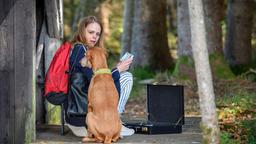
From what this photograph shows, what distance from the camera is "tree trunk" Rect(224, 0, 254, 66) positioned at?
1859cm

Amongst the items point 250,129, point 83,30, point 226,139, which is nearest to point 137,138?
point 226,139

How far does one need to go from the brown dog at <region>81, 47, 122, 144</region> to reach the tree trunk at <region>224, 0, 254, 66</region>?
1140cm

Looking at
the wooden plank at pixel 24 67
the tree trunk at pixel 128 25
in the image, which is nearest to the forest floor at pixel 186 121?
the wooden plank at pixel 24 67

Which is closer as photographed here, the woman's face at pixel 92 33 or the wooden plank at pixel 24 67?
the wooden plank at pixel 24 67

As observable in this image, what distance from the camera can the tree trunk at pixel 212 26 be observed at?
1464cm

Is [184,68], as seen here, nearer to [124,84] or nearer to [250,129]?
[124,84]

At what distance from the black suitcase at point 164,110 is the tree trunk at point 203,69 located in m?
1.37

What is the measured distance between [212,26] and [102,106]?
24.5 feet

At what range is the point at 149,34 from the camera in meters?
19.2

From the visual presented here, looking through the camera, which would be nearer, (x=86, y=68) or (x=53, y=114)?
(x=86, y=68)

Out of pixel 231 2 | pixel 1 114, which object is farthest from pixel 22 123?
pixel 231 2

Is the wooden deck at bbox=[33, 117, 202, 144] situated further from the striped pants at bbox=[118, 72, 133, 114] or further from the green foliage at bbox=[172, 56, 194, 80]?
the green foliage at bbox=[172, 56, 194, 80]

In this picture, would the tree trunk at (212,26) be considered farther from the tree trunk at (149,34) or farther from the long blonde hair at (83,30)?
the long blonde hair at (83,30)

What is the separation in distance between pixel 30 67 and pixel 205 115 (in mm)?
2258
